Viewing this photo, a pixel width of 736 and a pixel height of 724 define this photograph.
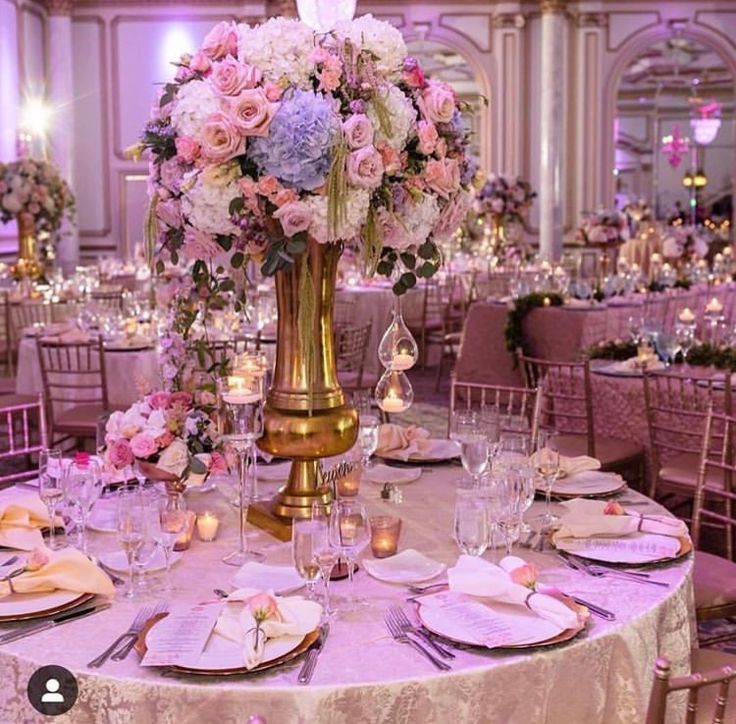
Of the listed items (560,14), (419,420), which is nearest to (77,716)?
(419,420)

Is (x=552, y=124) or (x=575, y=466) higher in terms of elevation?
(x=552, y=124)

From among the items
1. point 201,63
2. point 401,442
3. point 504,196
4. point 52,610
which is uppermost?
point 504,196

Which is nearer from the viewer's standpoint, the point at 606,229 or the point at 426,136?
the point at 426,136

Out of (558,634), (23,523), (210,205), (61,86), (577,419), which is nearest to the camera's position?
(558,634)

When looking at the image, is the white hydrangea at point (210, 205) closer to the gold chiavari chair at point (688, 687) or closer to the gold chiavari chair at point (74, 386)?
the gold chiavari chair at point (688, 687)

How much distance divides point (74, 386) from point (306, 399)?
11.7 feet

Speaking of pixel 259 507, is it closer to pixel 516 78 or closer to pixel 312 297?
pixel 312 297

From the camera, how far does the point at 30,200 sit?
8797mm

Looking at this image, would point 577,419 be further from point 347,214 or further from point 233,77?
point 233,77

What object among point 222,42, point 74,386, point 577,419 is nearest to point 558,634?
point 222,42

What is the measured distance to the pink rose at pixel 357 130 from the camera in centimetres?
215

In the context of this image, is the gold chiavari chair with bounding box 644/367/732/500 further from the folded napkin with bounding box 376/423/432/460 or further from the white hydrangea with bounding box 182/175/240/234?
the white hydrangea with bounding box 182/175/240/234

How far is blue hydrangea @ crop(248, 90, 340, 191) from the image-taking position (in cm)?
212

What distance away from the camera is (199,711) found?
1708 mm
